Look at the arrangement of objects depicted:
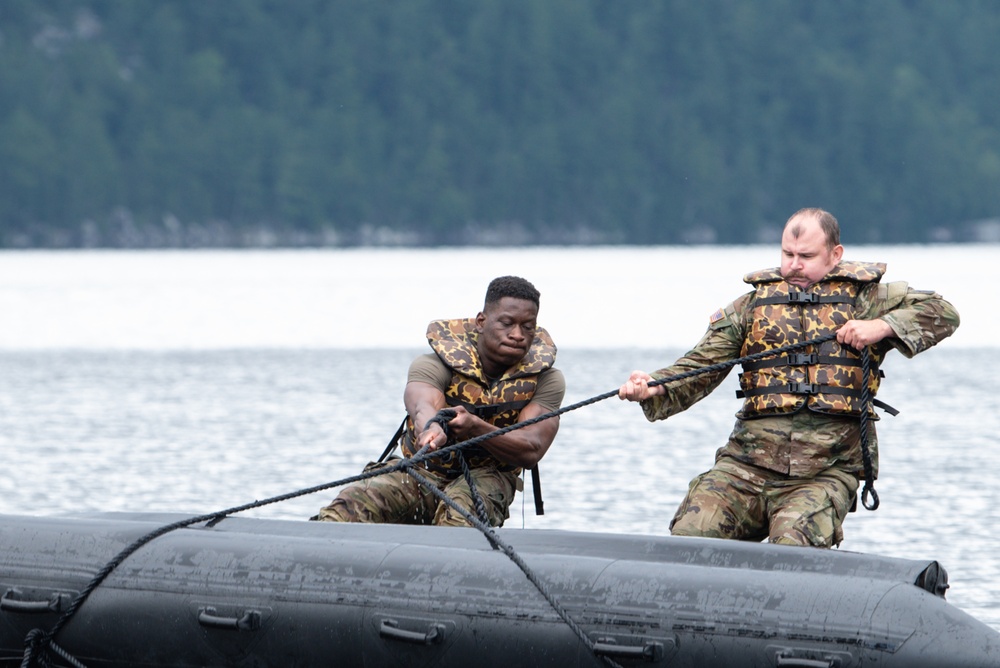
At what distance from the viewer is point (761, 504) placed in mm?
6828

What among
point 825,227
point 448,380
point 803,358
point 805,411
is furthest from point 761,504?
point 448,380

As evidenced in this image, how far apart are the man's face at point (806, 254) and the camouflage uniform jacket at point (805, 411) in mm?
182

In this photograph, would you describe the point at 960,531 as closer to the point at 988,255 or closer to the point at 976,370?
the point at 976,370

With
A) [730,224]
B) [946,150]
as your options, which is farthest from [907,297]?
[946,150]

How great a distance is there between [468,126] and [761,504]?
108 m

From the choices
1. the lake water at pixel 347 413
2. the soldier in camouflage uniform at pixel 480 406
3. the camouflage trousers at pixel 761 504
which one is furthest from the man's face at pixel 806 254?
the lake water at pixel 347 413

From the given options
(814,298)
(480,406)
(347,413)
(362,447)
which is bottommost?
(362,447)

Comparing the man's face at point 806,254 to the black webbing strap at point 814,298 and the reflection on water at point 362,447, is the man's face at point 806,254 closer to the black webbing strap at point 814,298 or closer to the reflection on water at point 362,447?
the black webbing strap at point 814,298

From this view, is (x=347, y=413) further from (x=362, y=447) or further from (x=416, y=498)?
(x=416, y=498)

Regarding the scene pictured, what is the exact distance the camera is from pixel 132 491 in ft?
45.9

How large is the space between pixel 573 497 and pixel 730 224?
326 ft

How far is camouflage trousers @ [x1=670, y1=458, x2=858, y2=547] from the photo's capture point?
6547 mm

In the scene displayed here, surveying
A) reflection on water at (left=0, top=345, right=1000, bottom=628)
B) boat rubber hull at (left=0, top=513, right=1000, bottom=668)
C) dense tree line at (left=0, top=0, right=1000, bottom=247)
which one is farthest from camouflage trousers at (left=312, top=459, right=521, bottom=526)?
dense tree line at (left=0, top=0, right=1000, bottom=247)

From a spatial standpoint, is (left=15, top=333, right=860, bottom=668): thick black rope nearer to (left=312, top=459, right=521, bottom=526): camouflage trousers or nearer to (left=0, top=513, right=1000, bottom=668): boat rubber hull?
(left=0, top=513, right=1000, bottom=668): boat rubber hull
